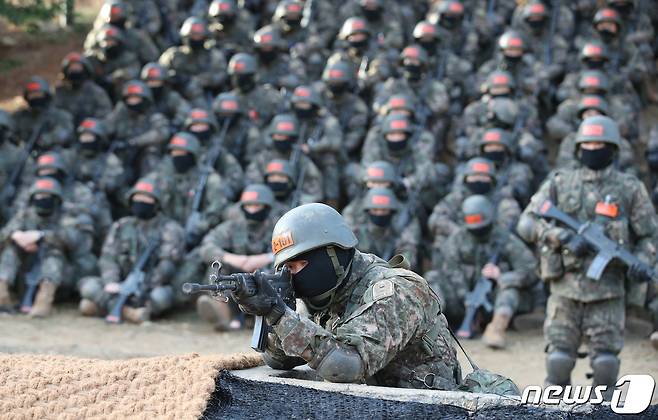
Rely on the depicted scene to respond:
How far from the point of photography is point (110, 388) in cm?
388

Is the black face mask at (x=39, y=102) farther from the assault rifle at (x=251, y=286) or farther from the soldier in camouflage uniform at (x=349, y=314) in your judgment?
the assault rifle at (x=251, y=286)

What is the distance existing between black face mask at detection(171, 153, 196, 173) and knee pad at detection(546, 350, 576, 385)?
557 centimetres

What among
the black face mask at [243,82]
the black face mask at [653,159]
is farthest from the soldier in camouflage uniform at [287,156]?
the black face mask at [653,159]

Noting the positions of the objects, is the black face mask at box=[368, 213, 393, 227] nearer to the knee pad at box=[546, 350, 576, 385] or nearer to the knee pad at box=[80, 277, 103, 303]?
the knee pad at box=[80, 277, 103, 303]

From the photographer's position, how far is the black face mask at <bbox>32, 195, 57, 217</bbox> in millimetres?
10562

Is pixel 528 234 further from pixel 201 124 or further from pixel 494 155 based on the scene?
pixel 201 124

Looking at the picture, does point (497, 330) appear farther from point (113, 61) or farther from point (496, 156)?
point (113, 61)

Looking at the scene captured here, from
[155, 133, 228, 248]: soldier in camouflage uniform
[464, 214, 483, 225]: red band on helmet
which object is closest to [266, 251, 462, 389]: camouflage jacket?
[464, 214, 483, 225]: red band on helmet

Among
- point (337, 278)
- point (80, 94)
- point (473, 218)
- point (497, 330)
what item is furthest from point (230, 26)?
point (337, 278)

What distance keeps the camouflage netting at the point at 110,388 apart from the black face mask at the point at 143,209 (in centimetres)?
619

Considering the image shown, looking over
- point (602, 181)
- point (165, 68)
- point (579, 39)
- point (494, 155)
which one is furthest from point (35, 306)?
point (579, 39)

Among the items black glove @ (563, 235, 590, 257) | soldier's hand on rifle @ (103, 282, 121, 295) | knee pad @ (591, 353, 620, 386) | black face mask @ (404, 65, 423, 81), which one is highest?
black face mask @ (404, 65, 423, 81)

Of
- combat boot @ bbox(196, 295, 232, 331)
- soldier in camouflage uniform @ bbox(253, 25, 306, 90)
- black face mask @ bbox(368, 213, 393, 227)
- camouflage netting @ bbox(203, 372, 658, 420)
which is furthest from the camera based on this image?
soldier in camouflage uniform @ bbox(253, 25, 306, 90)

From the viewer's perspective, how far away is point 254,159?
453 inches
